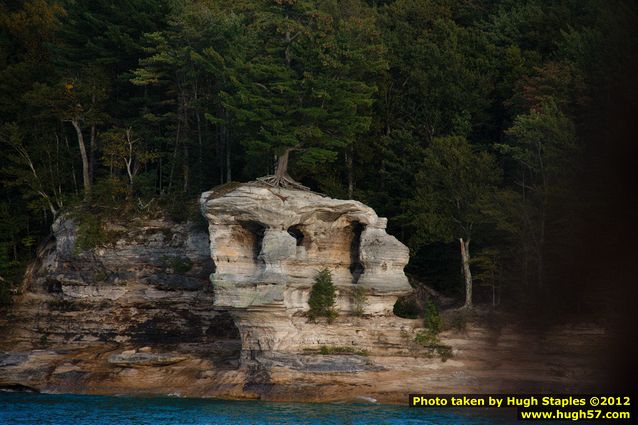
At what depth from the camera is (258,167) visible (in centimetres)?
4538

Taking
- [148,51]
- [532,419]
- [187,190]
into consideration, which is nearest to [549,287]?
[532,419]

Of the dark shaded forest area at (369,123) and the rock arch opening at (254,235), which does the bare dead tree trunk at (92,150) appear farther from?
the rock arch opening at (254,235)

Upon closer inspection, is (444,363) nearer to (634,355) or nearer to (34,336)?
(634,355)

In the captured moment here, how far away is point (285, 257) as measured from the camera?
39438 millimetres

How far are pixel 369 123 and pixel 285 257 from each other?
7283 millimetres

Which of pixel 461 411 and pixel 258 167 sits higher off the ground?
pixel 258 167

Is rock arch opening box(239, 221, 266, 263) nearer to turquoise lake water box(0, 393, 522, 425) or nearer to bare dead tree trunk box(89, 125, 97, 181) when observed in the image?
turquoise lake water box(0, 393, 522, 425)

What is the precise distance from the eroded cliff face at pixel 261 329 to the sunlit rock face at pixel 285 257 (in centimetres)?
5

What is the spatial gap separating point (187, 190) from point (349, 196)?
6.87 metres

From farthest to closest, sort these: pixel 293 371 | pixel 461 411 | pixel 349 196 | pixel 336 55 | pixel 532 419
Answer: pixel 349 196
pixel 336 55
pixel 293 371
pixel 461 411
pixel 532 419

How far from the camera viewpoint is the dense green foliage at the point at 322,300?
3997cm

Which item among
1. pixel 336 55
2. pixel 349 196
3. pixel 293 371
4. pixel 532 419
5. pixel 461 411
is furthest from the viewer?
pixel 349 196

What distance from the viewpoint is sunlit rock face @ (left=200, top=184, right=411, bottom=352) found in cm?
3934

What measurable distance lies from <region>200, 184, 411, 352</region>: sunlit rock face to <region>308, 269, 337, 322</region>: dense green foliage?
24cm
